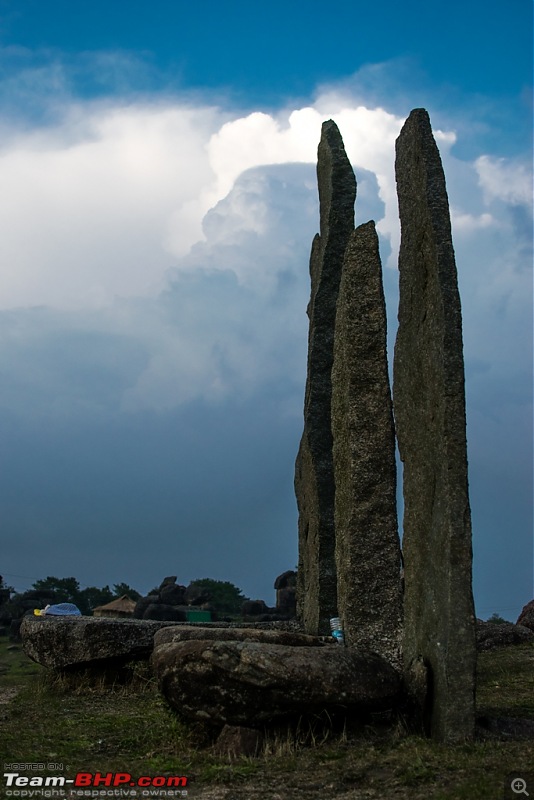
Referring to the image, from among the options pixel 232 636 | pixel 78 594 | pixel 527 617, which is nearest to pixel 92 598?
pixel 78 594

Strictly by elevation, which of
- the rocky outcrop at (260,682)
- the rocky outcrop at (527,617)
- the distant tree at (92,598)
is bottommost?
the rocky outcrop at (260,682)

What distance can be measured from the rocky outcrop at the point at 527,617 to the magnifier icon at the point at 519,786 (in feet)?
42.7

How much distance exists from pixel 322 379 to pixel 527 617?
790 cm

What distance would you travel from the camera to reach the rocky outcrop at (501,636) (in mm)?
16969

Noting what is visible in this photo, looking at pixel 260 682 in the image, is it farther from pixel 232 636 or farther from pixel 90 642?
pixel 90 642

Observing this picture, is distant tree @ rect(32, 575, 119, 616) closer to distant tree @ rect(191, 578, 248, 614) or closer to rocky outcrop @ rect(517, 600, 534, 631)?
distant tree @ rect(191, 578, 248, 614)

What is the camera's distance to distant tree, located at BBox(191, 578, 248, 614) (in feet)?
117

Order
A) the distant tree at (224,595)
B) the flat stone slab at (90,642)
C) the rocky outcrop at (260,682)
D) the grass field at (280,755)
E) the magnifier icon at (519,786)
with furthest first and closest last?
the distant tree at (224,595)
the flat stone slab at (90,642)
the rocky outcrop at (260,682)
the grass field at (280,755)
the magnifier icon at (519,786)

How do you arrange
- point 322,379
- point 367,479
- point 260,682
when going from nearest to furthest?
1. point 260,682
2. point 367,479
3. point 322,379

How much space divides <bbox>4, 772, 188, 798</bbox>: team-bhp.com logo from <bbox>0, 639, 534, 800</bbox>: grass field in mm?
103

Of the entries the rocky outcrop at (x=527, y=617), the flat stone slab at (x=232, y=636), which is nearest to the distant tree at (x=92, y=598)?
the rocky outcrop at (x=527, y=617)

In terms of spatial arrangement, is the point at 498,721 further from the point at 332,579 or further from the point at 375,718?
the point at 332,579

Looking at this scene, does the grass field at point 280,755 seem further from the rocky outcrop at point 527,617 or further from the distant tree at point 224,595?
the distant tree at point 224,595

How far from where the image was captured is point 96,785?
728cm
